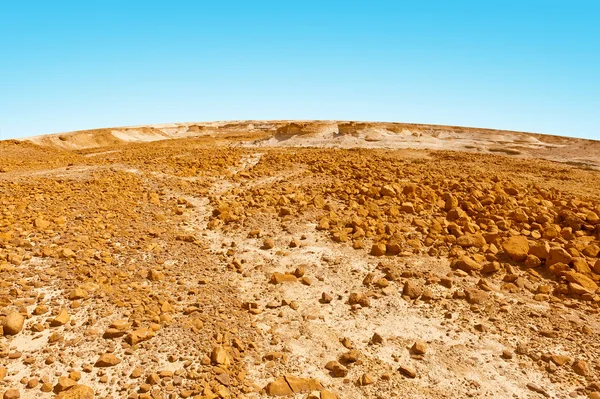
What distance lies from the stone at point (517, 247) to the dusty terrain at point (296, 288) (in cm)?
3

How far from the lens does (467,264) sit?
5570mm

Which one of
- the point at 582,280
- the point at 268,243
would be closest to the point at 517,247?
the point at 582,280

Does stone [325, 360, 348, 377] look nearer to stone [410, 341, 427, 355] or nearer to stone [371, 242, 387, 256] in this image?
stone [410, 341, 427, 355]

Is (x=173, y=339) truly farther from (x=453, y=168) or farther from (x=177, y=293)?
(x=453, y=168)

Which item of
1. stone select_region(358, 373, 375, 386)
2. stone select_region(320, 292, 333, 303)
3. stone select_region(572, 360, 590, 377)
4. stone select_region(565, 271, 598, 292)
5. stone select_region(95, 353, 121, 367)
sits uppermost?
stone select_region(565, 271, 598, 292)

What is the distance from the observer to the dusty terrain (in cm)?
360

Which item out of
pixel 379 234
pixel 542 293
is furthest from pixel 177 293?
pixel 542 293

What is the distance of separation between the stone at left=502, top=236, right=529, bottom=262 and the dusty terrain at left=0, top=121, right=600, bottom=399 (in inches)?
1.1

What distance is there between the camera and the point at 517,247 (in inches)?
230

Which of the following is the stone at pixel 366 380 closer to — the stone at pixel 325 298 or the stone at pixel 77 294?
the stone at pixel 325 298

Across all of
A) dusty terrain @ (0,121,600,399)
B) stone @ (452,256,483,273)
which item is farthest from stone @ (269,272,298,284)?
stone @ (452,256,483,273)

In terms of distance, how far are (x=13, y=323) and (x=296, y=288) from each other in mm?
3196

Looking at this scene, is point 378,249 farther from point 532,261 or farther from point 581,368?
point 581,368

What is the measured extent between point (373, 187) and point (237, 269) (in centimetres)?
417
